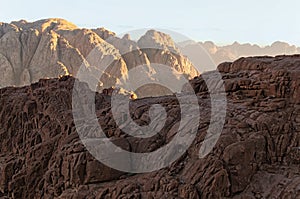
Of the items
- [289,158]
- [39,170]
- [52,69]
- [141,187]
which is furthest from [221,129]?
[52,69]

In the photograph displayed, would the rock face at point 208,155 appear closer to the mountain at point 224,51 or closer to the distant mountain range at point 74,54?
the distant mountain range at point 74,54

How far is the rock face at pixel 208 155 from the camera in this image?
12.0m

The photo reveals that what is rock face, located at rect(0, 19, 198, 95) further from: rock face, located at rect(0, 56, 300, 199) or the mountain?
rock face, located at rect(0, 56, 300, 199)

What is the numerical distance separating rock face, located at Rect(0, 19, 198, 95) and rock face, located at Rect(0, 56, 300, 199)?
37.7 meters

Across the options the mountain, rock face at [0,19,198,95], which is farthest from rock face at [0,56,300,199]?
the mountain

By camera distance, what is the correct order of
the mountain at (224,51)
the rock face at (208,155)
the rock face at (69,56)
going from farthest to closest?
the mountain at (224,51)
the rock face at (69,56)
the rock face at (208,155)

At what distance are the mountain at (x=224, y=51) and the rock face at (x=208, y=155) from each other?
57774 millimetres

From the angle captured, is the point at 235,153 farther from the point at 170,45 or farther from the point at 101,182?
the point at 170,45

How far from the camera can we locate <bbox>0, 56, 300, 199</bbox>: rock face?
12039 mm

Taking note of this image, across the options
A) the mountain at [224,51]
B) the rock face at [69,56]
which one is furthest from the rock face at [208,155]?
the mountain at [224,51]

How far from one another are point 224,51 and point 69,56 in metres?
59.0

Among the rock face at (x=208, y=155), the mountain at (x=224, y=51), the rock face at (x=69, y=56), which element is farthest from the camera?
the mountain at (x=224, y=51)

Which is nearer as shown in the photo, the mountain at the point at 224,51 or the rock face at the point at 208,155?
the rock face at the point at 208,155

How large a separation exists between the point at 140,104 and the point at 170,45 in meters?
58.7
